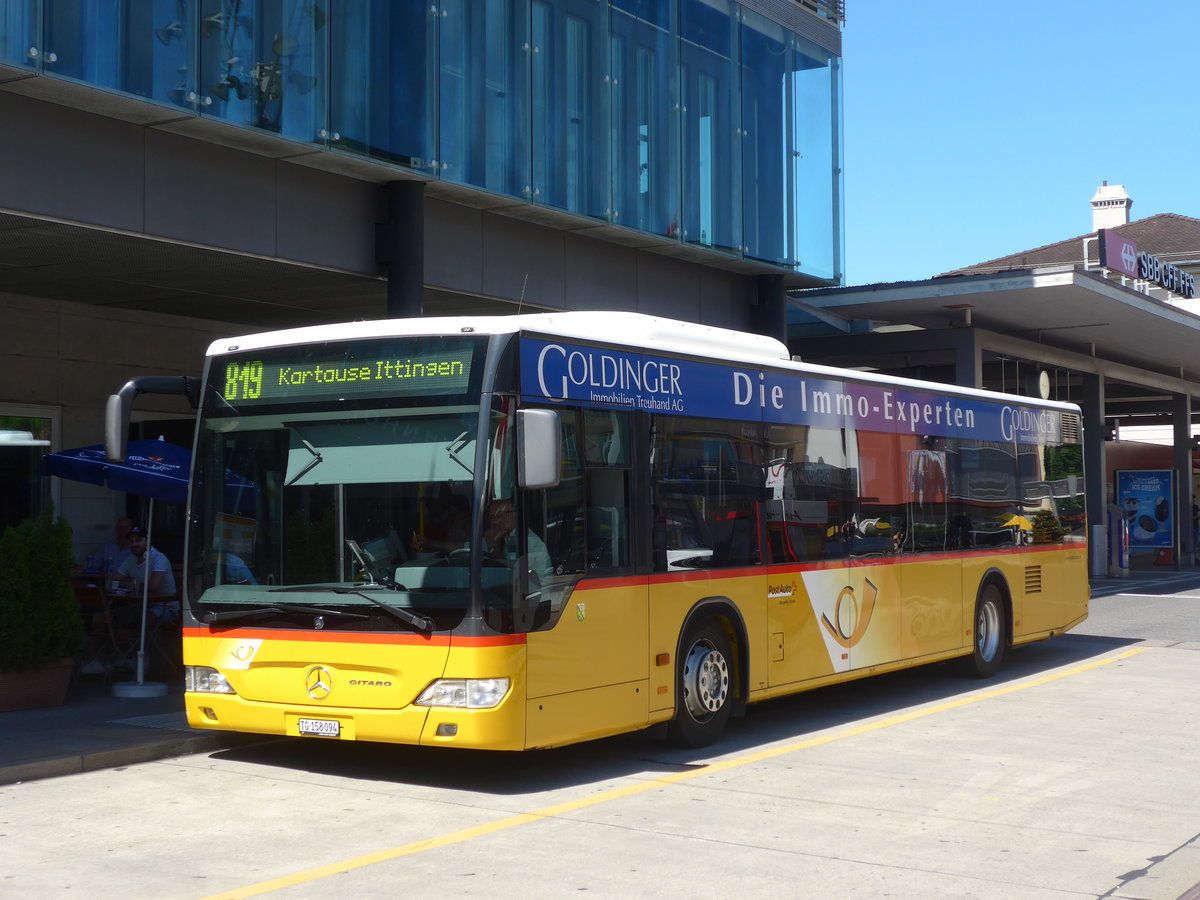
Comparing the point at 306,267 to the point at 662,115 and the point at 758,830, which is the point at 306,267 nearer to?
the point at 662,115

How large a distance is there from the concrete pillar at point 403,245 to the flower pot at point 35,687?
185 inches

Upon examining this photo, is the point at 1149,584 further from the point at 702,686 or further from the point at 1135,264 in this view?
the point at 702,686

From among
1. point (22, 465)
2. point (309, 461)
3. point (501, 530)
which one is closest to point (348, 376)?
point (309, 461)

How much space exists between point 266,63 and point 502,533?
6696mm

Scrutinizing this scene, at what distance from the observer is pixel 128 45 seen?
11.8 m

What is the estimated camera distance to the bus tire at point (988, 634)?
572 inches

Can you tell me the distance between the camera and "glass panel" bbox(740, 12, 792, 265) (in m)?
19.5

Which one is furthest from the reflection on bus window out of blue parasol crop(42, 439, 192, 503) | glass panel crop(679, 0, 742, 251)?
glass panel crop(679, 0, 742, 251)

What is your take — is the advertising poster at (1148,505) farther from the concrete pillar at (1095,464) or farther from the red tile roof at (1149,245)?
the red tile roof at (1149,245)

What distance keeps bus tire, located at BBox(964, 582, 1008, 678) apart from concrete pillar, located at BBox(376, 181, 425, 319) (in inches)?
256

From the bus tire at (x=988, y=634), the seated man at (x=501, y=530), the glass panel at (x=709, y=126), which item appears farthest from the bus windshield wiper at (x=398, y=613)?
the glass panel at (x=709, y=126)

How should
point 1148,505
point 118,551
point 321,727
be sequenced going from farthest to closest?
point 1148,505
point 118,551
point 321,727

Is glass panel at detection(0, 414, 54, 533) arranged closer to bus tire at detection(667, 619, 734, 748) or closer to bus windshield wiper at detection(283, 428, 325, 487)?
bus windshield wiper at detection(283, 428, 325, 487)

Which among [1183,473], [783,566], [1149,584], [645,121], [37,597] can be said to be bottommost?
[1149,584]
